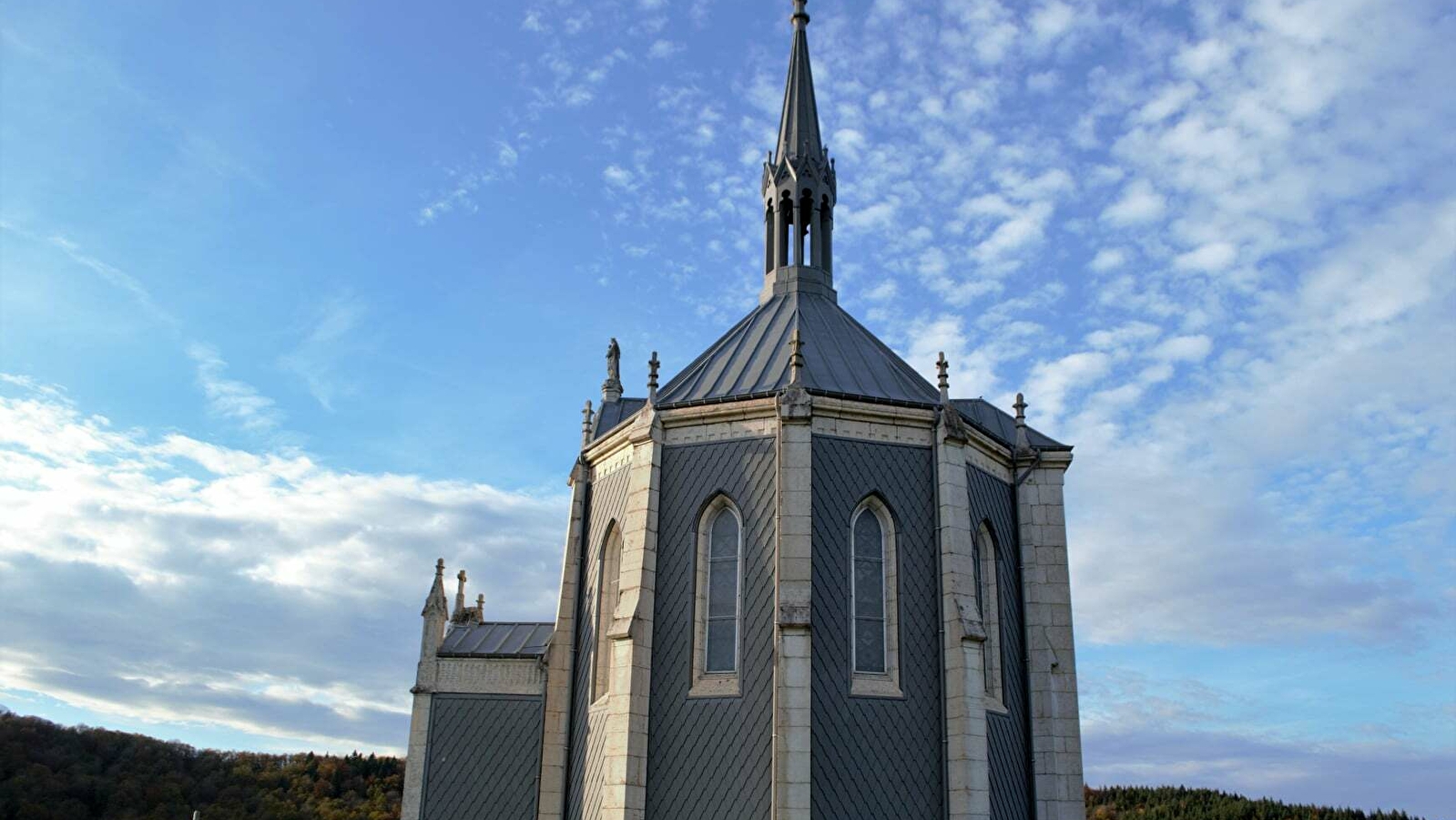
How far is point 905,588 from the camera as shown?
21.5 meters

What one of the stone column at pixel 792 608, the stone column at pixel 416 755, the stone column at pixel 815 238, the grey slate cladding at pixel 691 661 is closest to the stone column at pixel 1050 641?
the stone column at pixel 792 608

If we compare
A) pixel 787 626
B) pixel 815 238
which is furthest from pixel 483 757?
pixel 815 238

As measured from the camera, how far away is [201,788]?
62438 mm

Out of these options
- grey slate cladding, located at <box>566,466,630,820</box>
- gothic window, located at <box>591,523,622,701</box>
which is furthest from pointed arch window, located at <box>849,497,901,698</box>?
grey slate cladding, located at <box>566,466,630,820</box>

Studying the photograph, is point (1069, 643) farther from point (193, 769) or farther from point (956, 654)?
point (193, 769)

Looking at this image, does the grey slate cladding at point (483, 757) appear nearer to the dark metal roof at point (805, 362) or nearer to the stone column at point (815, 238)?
the dark metal roof at point (805, 362)

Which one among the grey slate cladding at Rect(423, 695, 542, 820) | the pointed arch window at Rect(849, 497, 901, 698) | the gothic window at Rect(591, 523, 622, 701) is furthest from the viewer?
the grey slate cladding at Rect(423, 695, 542, 820)

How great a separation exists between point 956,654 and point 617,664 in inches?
248

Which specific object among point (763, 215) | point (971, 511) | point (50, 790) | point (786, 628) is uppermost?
point (763, 215)

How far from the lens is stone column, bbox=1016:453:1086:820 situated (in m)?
22.9

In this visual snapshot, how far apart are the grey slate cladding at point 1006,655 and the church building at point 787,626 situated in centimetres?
7

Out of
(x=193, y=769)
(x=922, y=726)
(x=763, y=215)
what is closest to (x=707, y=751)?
(x=922, y=726)

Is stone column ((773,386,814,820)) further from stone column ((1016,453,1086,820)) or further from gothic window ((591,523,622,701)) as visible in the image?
stone column ((1016,453,1086,820))

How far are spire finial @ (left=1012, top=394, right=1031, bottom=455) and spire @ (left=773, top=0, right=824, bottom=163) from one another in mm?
8629
